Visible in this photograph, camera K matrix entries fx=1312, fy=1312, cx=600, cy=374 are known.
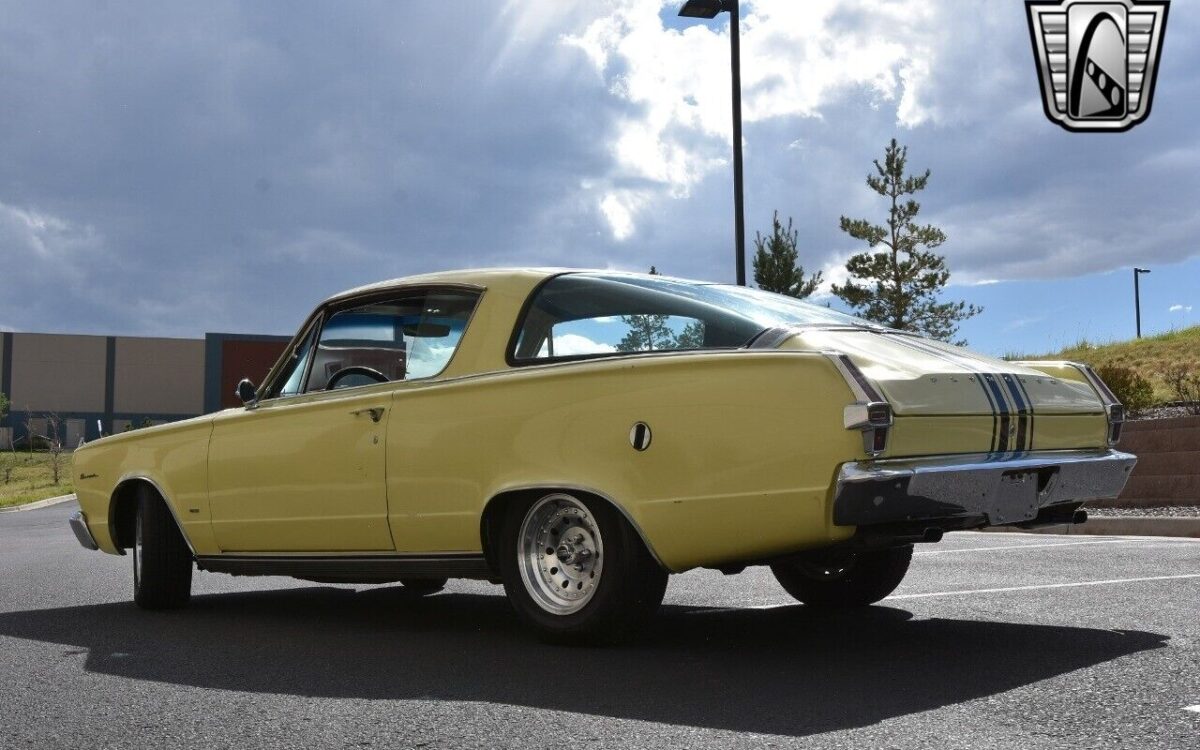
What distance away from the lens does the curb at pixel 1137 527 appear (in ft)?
41.1

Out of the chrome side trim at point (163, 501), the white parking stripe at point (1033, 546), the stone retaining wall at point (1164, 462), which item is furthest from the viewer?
the stone retaining wall at point (1164, 462)

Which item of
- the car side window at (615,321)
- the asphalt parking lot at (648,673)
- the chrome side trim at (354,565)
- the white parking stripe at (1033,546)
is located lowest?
the asphalt parking lot at (648,673)

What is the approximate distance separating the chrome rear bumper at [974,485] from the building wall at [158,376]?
242 ft

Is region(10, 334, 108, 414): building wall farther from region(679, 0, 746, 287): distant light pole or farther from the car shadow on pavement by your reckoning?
the car shadow on pavement

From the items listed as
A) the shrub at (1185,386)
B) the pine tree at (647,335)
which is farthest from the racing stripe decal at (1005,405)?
the shrub at (1185,386)

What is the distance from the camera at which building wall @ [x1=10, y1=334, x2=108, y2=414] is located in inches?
2933

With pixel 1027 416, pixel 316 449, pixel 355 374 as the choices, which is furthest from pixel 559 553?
pixel 1027 416

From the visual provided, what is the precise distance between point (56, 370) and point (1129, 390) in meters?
67.2

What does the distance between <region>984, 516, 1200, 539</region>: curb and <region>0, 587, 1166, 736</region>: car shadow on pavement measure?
718cm

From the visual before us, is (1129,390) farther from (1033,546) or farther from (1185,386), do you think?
(1033,546)

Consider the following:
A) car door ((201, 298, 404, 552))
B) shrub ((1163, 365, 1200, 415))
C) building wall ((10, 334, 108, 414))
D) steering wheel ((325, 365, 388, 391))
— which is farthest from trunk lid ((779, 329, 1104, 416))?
building wall ((10, 334, 108, 414))

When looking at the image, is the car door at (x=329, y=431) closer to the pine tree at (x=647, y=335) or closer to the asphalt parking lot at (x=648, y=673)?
the asphalt parking lot at (x=648, y=673)

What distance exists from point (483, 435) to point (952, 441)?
187cm

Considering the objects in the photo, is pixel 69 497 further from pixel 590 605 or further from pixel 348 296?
pixel 590 605
